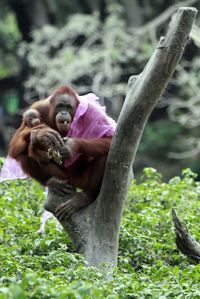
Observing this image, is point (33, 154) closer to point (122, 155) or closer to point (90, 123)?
point (90, 123)

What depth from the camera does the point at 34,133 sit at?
549 centimetres

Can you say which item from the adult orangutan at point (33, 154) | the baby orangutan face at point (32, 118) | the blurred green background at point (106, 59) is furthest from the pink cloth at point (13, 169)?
the blurred green background at point (106, 59)

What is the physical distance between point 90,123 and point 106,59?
1020 cm

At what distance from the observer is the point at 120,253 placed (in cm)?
599

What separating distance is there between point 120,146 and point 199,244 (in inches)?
42.7

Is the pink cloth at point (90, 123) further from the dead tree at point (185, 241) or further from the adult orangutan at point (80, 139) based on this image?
the dead tree at point (185, 241)

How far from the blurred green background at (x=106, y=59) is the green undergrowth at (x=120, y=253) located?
23.4ft

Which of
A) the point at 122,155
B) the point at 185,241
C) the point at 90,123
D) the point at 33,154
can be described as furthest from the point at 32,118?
the point at 185,241

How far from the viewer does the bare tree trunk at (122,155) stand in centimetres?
475

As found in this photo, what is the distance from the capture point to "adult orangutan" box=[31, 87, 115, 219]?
17.7 feet

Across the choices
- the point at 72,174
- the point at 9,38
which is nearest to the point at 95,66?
the point at 9,38

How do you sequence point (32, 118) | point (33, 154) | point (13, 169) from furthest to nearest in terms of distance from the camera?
1. point (13, 169)
2. point (32, 118)
3. point (33, 154)

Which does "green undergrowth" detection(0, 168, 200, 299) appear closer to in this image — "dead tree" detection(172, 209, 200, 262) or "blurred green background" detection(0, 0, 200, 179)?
"dead tree" detection(172, 209, 200, 262)

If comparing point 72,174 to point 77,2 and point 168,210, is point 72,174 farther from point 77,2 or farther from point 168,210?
point 77,2
